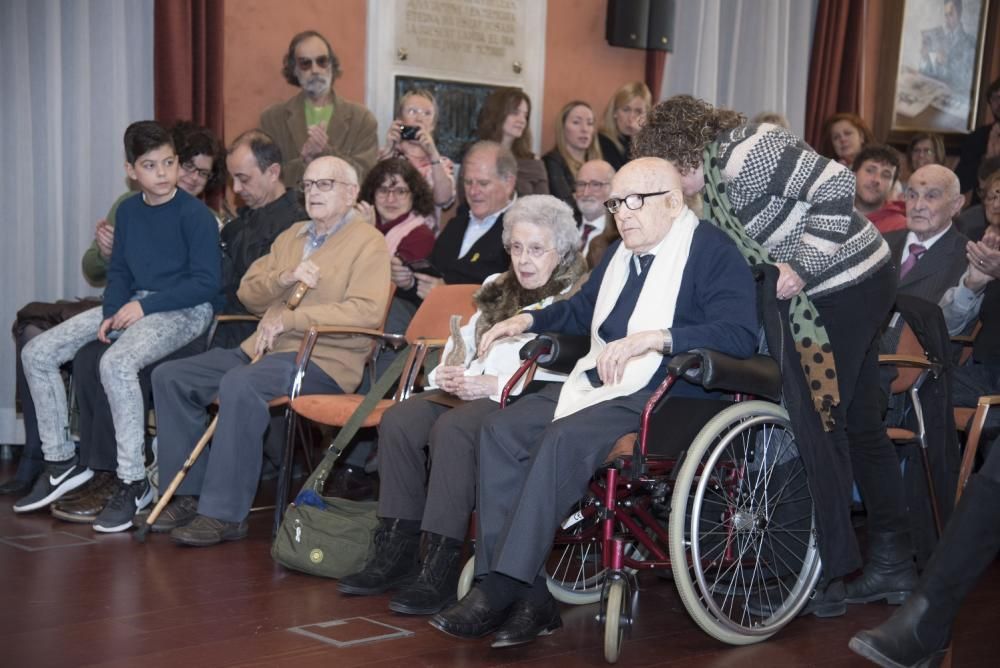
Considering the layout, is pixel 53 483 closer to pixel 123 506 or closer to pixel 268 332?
pixel 123 506

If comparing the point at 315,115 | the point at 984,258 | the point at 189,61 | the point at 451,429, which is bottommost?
the point at 451,429

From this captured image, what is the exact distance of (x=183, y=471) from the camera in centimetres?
375

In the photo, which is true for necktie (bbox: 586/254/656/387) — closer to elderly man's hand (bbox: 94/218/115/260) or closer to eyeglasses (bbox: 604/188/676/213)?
eyeglasses (bbox: 604/188/676/213)

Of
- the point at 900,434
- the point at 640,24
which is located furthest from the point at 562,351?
the point at 640,24

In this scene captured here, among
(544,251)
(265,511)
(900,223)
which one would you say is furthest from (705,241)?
(900,223)

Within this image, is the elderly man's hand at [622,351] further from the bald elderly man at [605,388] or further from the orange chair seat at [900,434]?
the orange chair seat at [900,434]

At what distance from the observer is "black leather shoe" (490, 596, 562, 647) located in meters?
2.64

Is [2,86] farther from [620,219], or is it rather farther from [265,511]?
[620,219]

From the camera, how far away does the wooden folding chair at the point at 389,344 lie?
3527mm

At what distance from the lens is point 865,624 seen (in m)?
2.94

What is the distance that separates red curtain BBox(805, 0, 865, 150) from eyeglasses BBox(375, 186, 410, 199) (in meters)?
3.27

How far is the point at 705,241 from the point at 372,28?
11.2 ft

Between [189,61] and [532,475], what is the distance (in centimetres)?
334

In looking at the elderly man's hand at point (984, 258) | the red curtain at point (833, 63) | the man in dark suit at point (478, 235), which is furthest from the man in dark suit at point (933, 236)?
the red curtain at point (833, 63)
